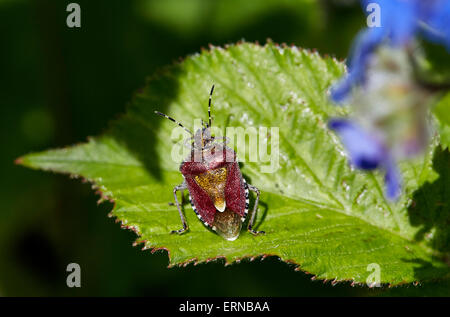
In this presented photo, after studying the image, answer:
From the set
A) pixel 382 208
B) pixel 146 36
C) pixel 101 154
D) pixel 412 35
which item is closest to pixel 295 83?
pixel 382 208

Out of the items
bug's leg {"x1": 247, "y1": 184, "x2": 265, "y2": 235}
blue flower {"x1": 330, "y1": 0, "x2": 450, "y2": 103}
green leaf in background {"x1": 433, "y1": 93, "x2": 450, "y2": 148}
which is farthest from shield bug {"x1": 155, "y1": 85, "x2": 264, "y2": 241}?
blue flower {"x1": 330, "y1": 0, "x2": 450, "y2": 103}

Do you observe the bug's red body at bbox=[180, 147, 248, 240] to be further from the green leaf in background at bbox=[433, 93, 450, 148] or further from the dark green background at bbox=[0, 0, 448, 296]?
the dark green background at bbox=[0, 0, 448, 296]

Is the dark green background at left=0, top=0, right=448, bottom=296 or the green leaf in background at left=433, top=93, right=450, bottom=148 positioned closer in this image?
the green leaf in background at left=433, top=93, right=450, bottom=148

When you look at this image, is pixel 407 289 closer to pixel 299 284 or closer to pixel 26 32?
pixel 299 284

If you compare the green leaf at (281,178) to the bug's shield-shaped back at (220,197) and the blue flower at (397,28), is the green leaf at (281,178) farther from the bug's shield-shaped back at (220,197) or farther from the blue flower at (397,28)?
the blue flower at (397,28)

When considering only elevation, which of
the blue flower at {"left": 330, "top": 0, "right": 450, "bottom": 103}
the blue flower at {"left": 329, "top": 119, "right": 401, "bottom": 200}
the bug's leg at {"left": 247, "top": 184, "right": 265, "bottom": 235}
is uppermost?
the blue flower at {"left": 330, "top": 0, "right": 450, "bottom": 103}

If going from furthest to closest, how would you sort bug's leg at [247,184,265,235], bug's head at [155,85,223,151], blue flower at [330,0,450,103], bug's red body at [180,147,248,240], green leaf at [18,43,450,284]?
bug's head at [155,85,223,151]
bug's red body at [180,147,248,240]
bug's leg at [247,184,265,235]
green leaf at [18,43,450,284]
blue flower at [330,0,450,103]
